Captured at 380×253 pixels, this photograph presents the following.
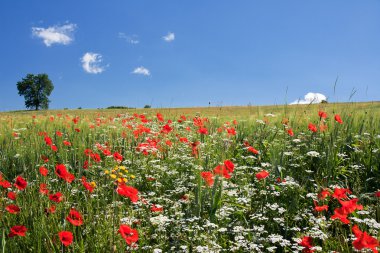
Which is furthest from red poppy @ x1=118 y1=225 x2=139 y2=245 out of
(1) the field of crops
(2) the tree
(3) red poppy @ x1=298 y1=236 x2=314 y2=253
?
→ (2) the tree

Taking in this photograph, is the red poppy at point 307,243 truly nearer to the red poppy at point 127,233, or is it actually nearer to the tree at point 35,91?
the red poppy at point 127,233

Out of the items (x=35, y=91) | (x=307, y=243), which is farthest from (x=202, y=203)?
(x=35, y=91)

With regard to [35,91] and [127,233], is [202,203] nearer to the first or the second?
[127,233]

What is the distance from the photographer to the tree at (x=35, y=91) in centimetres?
7175

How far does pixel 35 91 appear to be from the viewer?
237 ft

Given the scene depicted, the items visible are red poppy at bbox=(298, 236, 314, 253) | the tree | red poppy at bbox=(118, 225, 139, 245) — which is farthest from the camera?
the tree

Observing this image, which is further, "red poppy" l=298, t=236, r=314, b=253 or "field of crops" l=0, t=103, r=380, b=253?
"field of crops" l=0, t=103, r=380, b=253

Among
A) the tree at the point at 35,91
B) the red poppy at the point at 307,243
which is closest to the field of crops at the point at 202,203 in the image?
the red poppy at the point at 307,243

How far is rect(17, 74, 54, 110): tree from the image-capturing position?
235 ft

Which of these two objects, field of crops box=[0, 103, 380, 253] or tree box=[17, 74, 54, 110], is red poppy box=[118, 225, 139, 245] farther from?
tree box=[17, 74, 54, 110]

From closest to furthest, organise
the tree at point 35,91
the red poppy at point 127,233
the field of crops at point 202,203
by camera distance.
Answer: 1. the red poppy at point 127,233
2. the field of crops at point 202,203
3. the tree at point 35,91

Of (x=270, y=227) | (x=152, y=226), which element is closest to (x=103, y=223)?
(x=152, y=226)

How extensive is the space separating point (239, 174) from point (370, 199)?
1450 mm

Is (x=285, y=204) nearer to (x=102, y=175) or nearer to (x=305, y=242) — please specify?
(x=305, y=242)
